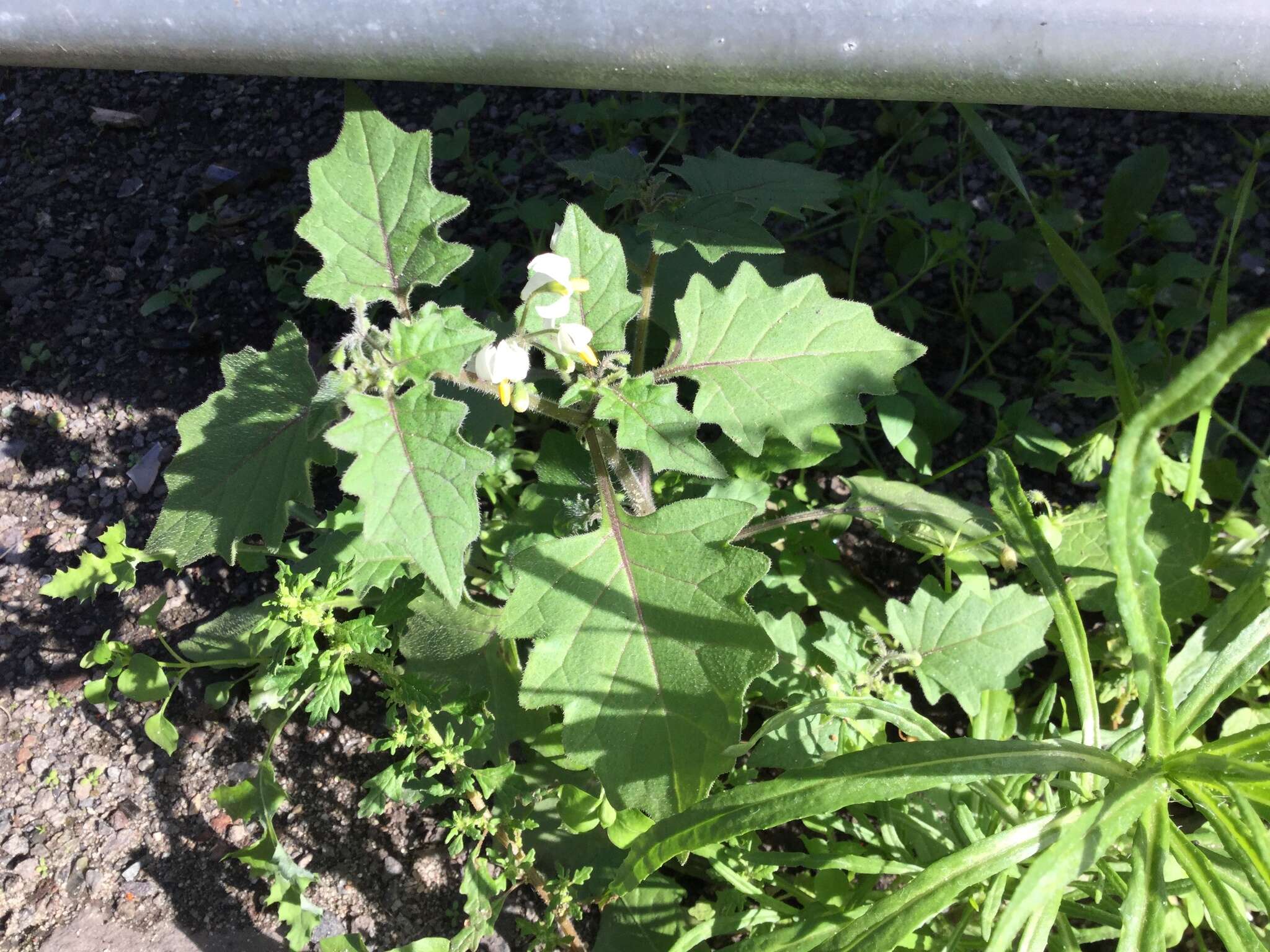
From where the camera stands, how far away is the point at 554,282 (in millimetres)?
1515

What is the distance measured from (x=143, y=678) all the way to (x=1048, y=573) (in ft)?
6.23

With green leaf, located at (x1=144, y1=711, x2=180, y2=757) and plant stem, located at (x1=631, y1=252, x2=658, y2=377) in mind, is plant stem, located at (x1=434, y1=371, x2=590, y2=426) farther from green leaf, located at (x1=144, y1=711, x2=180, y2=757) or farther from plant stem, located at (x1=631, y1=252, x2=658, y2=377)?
green leaf, located at (x1=144, y1=711, x2=180, y2=757)

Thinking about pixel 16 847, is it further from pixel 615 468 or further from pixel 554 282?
pixel 554 282

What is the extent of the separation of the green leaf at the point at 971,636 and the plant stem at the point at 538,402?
2.66 feet

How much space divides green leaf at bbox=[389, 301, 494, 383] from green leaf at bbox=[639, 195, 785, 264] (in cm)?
56

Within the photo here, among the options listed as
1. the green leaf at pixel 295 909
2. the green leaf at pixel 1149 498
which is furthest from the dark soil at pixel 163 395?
the green leaf at pixel 1149 498

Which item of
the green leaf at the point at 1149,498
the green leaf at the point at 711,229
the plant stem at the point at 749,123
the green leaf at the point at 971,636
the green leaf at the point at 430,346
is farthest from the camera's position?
the plant stem at the point at 749,123

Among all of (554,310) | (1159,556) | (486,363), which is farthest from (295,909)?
(1159,556)

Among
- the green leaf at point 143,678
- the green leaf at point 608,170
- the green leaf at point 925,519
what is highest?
the green leaf at point 608,170

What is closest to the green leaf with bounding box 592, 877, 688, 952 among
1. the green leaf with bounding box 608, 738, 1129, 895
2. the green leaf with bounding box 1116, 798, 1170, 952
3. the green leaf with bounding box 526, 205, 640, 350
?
the green leaf with bounding box 608, 738, 1129, 895

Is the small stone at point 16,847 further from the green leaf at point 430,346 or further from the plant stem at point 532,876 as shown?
the green leaf at point 430,346

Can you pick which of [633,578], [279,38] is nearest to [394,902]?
[633,578]

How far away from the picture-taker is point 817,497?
264cm

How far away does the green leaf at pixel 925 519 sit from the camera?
213 centimetres
